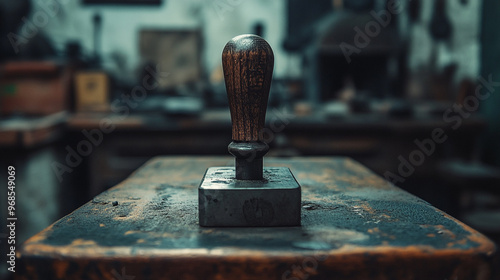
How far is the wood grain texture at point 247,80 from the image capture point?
23.1 inches

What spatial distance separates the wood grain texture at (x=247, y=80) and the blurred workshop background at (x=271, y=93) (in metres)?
1.20

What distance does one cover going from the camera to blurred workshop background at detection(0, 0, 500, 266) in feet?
6.58

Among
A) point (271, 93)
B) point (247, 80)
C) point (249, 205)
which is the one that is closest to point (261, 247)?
point (249, 205)

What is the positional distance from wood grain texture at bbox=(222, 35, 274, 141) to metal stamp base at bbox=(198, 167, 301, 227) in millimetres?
94

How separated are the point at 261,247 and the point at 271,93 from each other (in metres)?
1.88

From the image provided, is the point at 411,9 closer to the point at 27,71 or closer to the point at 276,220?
the point at 27,71

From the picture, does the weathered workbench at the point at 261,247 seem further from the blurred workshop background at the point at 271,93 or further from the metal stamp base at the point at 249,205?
the blurred workshop background at the point at 271,93

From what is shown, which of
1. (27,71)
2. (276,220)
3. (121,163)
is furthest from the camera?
(27,71)

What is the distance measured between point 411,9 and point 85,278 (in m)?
2.79

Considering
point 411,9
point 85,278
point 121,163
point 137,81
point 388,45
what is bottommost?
point 121,163

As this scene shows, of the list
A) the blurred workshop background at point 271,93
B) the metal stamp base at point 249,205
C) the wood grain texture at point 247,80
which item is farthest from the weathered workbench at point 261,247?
the blurred workshop background at point 271,93

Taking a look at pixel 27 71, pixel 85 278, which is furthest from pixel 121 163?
pixel 85 278

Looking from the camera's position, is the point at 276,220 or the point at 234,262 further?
the point at 276,220

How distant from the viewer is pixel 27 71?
2.20 metres
